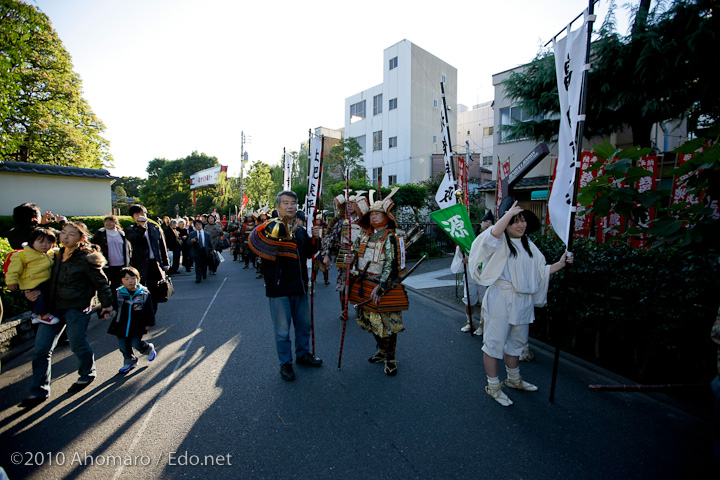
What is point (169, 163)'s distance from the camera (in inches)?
1964

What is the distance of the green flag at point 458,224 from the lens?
4.77 metres

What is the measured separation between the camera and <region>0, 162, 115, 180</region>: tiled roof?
41.0 feet

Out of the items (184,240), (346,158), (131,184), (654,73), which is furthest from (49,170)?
(131,184)

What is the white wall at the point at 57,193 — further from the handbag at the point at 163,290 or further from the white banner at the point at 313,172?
the white banner at the point at 313,172

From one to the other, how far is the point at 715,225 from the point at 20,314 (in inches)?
322

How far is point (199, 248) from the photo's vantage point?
31.8 ft

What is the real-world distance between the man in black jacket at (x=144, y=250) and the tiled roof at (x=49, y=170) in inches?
430

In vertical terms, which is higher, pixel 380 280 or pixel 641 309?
pixel 380 280

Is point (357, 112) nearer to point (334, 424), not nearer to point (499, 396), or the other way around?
point (499, 396)

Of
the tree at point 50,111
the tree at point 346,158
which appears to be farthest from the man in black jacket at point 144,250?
the tree at point 346,158

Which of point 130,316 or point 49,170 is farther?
point 49,170

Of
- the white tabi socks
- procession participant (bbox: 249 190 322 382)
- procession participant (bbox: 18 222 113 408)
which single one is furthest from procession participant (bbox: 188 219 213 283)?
the white tabi socks

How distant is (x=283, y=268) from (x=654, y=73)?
10.7m

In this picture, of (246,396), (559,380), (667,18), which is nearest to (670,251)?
(559,380)
